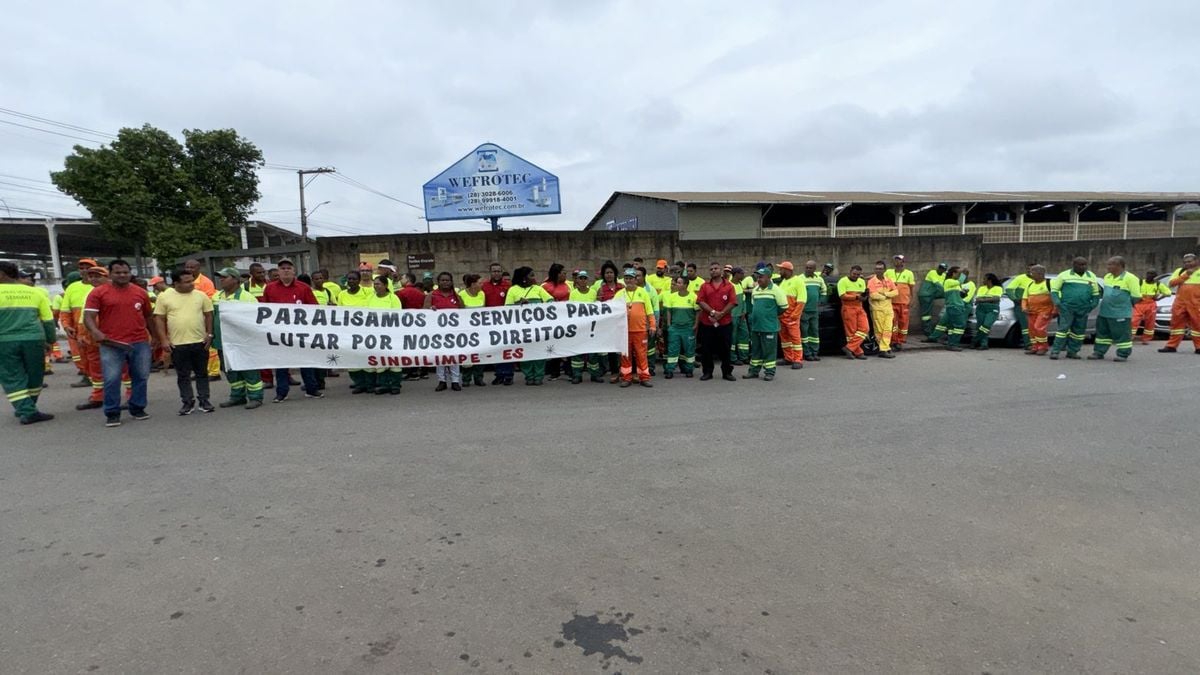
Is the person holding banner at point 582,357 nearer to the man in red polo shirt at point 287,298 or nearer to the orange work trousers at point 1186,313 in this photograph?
the man in red polo shirt at point 287,298

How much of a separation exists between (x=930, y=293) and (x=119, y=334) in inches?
525

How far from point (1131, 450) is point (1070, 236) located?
26.2 m

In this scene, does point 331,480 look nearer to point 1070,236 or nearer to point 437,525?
point 437,525

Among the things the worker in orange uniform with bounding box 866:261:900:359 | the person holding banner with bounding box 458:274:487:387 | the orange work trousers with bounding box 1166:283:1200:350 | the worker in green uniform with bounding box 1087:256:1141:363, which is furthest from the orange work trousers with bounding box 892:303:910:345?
the person holding banner with bounding box 458:274:487:387

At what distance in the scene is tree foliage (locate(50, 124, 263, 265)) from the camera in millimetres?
26156

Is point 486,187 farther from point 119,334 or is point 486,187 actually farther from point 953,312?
point 953,312

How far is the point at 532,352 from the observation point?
311 inches

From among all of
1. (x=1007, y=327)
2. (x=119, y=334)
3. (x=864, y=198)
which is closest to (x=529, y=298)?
(x=119, y=334)

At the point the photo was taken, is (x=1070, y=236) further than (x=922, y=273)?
Yes

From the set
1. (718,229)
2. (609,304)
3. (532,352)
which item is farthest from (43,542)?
(718,229)

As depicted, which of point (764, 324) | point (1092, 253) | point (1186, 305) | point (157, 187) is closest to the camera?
point (764, 324)

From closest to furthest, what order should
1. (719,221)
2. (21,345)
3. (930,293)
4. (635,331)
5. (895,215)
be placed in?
(21,345), (635,331), (930,293), (719,221), (895,215)

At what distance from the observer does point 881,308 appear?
10.5 metres

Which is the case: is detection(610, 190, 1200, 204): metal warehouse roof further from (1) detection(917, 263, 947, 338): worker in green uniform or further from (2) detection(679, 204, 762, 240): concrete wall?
(1) detection(917, 263, 947, 338): worker in green uniform
